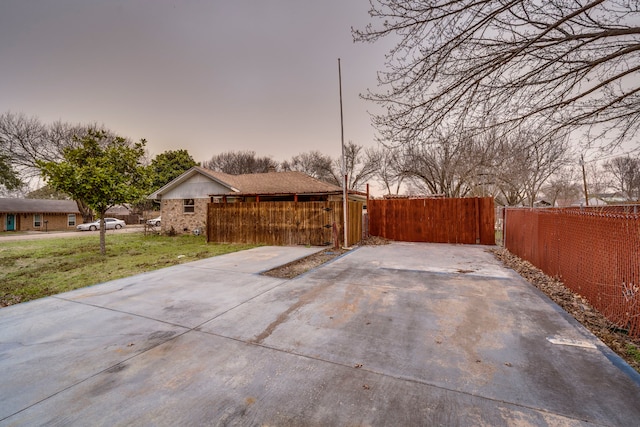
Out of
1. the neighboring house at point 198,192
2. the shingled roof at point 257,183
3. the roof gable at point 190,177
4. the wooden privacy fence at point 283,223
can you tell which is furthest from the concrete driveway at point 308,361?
the neighboring house at point 198,192

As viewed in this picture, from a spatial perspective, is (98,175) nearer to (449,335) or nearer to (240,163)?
(449,335)

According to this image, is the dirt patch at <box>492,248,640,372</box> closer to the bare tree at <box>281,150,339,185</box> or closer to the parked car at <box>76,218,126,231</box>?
the bare tree at <box>281,150,339,185</box>

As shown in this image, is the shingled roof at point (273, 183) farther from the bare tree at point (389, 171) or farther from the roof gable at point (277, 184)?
the bare tree at point (389, 171)

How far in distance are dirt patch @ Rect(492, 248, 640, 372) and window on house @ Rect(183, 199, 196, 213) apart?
1671 centimetres

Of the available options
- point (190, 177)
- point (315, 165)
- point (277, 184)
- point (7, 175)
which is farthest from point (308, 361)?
point (7, 175)

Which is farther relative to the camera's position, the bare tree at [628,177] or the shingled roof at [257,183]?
the bare tree at [628,177]

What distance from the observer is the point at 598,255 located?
13.2 ft

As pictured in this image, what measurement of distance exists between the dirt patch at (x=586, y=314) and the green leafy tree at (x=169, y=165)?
2737 centimetres

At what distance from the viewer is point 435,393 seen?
215cm

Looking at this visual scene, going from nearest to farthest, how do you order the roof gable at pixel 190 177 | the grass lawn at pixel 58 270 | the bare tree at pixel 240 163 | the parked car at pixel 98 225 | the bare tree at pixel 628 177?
the grass lawn at pixel 58 270 → the roof gable at pixel 190 177 → the bare tree at pixel 628 177 → the parked car at pixel 98 225 → the bare tree at pixel 240 163

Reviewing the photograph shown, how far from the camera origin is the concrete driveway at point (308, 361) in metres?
1.95

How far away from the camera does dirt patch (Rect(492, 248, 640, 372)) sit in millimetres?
2815

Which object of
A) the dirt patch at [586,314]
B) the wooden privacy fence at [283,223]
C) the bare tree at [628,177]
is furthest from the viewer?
the bare tree at [628,177]

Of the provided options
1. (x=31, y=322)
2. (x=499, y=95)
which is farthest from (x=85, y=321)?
(x=499, y=95)
